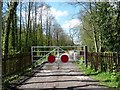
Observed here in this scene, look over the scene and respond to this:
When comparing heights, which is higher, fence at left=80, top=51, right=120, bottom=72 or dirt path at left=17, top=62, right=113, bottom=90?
fence at left=80, top=51, right=120, bottom=72

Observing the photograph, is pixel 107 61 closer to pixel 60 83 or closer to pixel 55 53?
pixel 60 83

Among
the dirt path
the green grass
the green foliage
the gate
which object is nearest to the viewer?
the dirt path

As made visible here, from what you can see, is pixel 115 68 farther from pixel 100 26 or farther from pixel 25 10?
pixel 25 10

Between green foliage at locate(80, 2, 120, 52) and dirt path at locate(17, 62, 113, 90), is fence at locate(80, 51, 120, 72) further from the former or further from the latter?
dirt path at locate(17, 62, 113, 90)

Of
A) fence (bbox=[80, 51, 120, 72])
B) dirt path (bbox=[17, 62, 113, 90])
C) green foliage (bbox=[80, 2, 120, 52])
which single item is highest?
green foliage (bbox=[80, 2, 120, 52])

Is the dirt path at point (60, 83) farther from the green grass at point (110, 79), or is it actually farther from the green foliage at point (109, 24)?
the green foliage at point (109, 24)

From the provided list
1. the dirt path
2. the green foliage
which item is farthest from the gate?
the dirt path

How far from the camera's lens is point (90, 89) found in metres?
11.0

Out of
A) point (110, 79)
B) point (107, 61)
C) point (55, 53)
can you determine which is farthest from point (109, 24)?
point (55, 53)

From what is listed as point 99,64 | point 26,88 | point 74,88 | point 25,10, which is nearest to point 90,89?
point 74,88

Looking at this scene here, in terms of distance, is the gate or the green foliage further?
the gate

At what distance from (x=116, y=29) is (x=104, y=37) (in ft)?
3.41

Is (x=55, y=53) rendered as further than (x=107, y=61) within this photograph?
Yes

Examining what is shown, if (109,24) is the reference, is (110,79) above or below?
below
